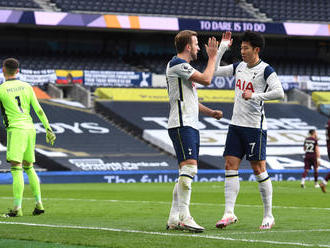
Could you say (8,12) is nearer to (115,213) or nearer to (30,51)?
(30,51)

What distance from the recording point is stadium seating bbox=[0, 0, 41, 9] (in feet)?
135

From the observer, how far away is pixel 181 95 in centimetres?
959

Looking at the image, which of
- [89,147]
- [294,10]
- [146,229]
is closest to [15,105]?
[146,229]

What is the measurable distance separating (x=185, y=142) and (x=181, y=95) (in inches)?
22.8

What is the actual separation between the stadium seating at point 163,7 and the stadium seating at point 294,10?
5.49 feet

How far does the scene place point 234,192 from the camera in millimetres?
10211

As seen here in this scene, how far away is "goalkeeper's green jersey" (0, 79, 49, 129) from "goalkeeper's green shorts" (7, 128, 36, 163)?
10 centimetres

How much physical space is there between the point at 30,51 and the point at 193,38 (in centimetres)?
3514

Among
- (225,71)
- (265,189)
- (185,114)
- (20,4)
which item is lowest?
(20,4)

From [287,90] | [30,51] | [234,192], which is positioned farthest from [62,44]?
[234,192]

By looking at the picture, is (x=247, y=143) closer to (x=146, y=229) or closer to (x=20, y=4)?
(x=146, y=229)

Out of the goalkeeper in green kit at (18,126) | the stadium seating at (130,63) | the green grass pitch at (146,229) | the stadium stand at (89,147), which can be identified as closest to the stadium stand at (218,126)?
the stadium stand at (89,147)

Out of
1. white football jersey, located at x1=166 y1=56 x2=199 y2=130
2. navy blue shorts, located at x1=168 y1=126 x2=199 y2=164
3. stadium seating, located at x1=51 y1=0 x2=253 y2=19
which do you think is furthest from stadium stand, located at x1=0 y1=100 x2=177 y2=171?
navy blue shorts, located at x1=168 y1=126 x2=199 y2=164

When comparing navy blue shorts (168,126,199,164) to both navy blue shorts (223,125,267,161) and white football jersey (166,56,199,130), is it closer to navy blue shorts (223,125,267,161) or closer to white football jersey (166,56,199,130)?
white football jersey (166,56,199,130)
